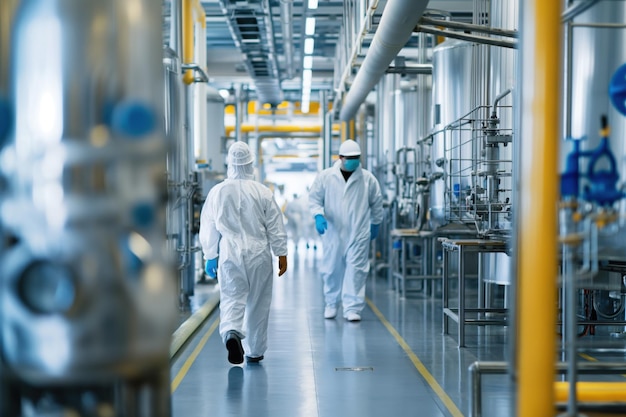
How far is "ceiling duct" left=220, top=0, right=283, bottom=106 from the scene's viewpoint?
26.9 ft

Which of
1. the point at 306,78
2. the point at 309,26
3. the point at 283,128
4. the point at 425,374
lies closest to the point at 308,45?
the point at 309,26

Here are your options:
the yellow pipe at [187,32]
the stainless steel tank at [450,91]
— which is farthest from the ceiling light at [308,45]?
the stainless steel tank at [450,91]

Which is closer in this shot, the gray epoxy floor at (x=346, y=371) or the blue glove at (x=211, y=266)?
the gray epoxy floor at (x=346, y=371)

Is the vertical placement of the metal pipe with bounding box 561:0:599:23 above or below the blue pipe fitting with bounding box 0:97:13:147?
above

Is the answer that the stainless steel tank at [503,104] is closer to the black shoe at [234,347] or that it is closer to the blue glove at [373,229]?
the blue glove at [373,229]

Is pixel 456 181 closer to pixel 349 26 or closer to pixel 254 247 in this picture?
pixel 254 247

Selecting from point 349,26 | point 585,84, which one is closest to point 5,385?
point 585,84

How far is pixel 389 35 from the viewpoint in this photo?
16.9ft

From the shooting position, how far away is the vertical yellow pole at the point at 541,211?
2086mm

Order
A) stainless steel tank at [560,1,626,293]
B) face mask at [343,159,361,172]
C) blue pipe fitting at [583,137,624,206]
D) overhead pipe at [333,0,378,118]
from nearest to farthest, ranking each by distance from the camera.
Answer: blue pipe fitting at [583,137,624,206], stainless steel tank at [560,1,626,293], overhead pipe at [333,0,378,118], face mask at [343,159,361,172]

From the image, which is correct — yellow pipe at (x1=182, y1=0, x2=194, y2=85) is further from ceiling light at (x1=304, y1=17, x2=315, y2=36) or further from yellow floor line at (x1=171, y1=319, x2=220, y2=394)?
yellow floor line at (x1=171, y1=319, x2=220, y2=394)

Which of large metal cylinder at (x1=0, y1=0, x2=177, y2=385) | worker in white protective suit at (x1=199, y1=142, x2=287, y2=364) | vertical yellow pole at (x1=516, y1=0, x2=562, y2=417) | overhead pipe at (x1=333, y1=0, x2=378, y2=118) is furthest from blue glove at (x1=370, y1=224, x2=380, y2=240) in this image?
large metal cylinder at (x1=0, y1=0, x2=177, y2=385)

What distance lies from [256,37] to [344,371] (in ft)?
19.6

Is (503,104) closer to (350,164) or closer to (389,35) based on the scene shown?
(389,35)
